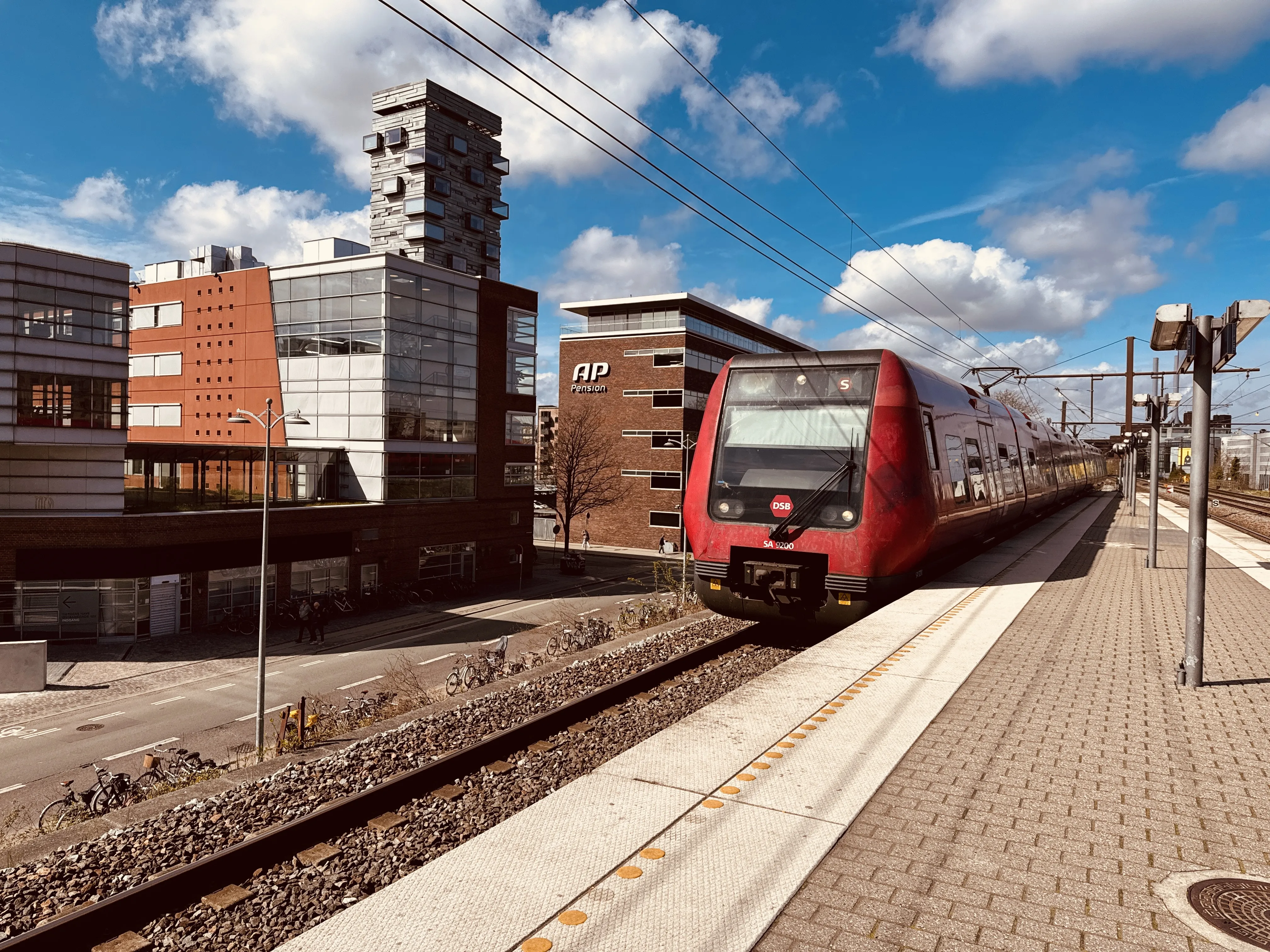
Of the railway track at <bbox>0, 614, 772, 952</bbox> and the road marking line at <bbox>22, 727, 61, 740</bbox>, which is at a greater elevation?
the railway track at <bbox>0, 614, 772, 952</bbox>

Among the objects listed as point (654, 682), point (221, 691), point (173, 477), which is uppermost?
point (173, 477)

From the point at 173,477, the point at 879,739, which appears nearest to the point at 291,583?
the point at 173,477

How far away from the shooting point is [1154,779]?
17.0 feet

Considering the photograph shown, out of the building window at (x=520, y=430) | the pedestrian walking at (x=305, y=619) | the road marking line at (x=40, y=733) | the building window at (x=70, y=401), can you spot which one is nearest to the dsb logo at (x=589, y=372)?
the building window at (x=520, y=430)

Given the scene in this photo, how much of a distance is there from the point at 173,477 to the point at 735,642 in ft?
82.7

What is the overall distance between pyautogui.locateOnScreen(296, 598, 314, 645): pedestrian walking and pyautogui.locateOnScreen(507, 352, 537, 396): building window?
16.7 m

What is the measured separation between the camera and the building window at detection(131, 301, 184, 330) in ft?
134

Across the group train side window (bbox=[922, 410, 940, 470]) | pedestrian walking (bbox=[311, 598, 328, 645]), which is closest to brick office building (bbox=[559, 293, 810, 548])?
pedestrian walking (bbox=[311, 598, 328, 645])

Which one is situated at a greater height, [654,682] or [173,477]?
[173,477]

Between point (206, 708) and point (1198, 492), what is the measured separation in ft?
71.3

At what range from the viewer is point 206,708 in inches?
799

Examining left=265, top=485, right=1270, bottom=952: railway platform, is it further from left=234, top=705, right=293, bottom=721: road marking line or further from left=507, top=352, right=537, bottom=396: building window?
left=507, top=352, right=537, bottom=396: building window

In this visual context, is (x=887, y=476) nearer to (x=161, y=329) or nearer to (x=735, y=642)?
(x=735, y=642)

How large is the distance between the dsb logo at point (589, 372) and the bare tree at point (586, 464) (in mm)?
1885
